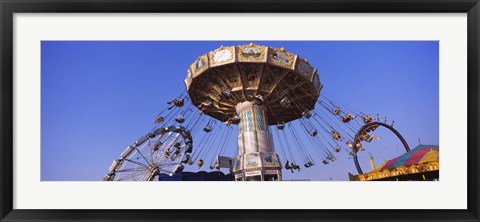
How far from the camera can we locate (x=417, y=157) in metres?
13.9

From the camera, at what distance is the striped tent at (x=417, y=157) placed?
8528mm

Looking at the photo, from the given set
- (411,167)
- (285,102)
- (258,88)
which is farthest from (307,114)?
(411,167)

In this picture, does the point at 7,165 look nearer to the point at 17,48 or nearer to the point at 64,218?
the point at 64,218

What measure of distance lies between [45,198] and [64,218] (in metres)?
0.48

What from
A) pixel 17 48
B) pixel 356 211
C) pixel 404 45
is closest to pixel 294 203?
pixel 356 211

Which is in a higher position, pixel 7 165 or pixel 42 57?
pixel 42 57
